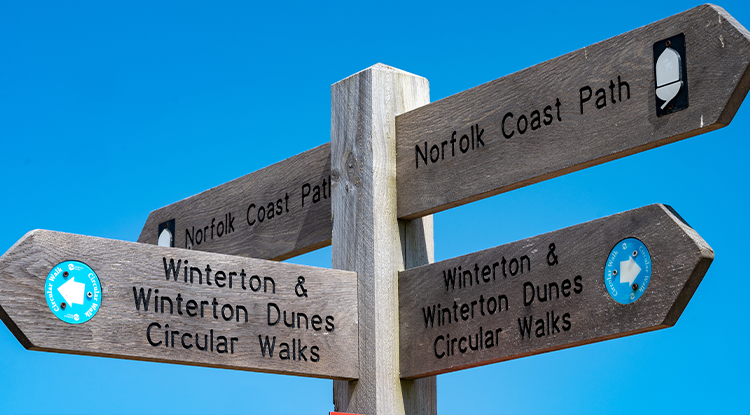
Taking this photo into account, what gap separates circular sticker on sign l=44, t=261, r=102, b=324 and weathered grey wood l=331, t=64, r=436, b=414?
812 millimetres

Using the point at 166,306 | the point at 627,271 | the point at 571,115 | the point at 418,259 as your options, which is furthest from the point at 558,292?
the point at 166,306

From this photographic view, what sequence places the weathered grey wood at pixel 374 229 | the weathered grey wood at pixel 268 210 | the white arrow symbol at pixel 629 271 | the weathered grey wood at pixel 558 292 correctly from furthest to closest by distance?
1. the weathered grey wood at pixel 268 210
2. the weathered grey wood at pixel 374 229
3. the white arrow symbol at pixel 629 271
4. the weathered grey wood at pixel 558 292

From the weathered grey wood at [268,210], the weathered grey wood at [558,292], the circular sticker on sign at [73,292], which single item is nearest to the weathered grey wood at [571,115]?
the weathered grey wood at [558,292]

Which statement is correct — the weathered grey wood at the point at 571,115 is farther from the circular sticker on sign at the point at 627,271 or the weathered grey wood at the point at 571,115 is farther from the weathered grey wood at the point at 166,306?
the weathered grey wood at the point at 166,306

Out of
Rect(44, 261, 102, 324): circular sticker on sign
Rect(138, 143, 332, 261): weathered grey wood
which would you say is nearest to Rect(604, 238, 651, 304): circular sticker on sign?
Rect(138, 143, 332, 261): weathered grey wood

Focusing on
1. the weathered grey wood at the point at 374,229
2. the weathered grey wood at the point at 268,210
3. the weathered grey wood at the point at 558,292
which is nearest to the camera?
the weathered grey wood at the point at 558,292

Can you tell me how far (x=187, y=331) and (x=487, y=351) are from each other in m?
0.80

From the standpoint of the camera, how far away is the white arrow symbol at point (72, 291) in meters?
2.51

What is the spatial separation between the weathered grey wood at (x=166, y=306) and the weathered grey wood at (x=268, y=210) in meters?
0.38

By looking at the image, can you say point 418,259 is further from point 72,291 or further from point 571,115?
point 72,291

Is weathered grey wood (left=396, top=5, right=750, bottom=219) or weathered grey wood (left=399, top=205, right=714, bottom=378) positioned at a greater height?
weathered grey wood (left=396, top=5, right=750, bottom=219)

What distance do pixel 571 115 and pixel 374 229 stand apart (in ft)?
2.30

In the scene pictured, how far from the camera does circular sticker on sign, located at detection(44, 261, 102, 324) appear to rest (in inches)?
98.0

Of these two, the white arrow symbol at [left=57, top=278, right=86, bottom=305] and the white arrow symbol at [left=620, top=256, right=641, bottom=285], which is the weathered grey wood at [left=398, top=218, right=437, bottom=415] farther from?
the white arrow symbol at [left=57, top=278, right=86, bottom=305]
